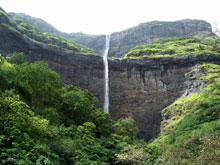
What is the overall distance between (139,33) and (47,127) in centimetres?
7867

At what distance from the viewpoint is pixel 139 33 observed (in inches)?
3465

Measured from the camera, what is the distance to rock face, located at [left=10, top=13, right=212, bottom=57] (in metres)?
84.0

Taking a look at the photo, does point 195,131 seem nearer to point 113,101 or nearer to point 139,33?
point 113,101

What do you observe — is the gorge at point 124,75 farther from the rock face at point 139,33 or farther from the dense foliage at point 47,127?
the rock face at point 139,33

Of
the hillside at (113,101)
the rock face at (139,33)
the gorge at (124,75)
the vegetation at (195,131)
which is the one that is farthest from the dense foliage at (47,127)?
the rock face at (139,33)

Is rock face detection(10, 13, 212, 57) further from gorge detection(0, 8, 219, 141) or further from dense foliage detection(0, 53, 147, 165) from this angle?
dense foliage detection(0, 53, 147, 165)

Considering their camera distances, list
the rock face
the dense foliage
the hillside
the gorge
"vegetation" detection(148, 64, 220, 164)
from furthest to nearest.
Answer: the rock face → the gorge → the hillside → the dense foliage → "vegetation" detection(148, 64, 220, 164)

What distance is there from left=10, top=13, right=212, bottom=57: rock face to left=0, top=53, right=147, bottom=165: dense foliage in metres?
55.7

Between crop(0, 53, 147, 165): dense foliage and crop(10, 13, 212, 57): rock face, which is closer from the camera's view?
crop(0, 53, 147, 165): dense foliage

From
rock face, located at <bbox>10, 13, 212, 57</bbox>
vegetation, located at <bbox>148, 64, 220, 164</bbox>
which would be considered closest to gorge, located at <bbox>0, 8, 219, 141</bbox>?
vegetation, located at <bbox>148, 64, 220, 164</bbox>

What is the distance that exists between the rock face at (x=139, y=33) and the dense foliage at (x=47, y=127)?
55.7 m

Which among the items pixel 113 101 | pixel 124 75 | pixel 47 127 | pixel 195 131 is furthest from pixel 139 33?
pixel 47 127

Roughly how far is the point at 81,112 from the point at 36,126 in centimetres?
1248

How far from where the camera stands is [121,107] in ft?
152
